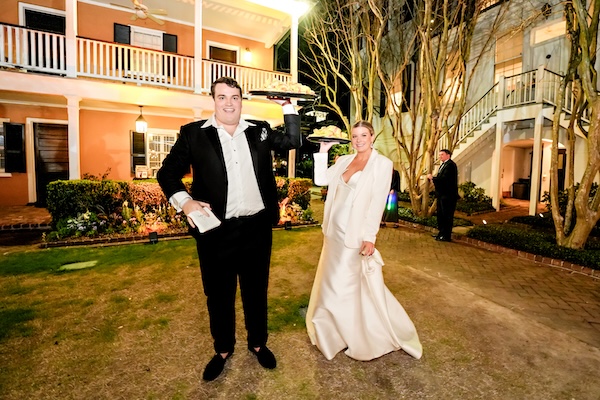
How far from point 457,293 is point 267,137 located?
3498mm

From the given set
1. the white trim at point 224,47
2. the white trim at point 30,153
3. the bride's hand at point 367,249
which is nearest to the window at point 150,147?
the white trim at point 30,153

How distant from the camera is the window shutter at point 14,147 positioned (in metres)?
10.4

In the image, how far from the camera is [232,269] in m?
2.65

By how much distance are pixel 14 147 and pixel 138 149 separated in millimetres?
3471

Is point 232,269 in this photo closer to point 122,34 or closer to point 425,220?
point 425,220

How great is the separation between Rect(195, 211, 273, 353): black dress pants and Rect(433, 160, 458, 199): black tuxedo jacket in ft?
19.6

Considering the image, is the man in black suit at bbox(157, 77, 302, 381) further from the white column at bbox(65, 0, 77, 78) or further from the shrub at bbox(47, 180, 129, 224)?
the white column at bbox(65, 0, 77, 78)

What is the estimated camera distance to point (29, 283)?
4707 mm

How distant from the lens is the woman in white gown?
9.43 ft

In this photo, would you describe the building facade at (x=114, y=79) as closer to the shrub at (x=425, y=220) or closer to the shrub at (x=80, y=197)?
the shrub at (x=80, y=197)

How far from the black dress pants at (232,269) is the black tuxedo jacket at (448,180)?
5.97 metres

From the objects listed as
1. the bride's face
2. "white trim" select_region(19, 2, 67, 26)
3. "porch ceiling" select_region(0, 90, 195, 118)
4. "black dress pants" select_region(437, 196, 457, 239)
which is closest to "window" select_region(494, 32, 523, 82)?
"black dress pants" select_region(437, 196, 457, 239)

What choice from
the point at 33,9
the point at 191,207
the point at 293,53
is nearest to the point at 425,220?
the point at 293,53

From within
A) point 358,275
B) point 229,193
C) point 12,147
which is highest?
point 12,147
